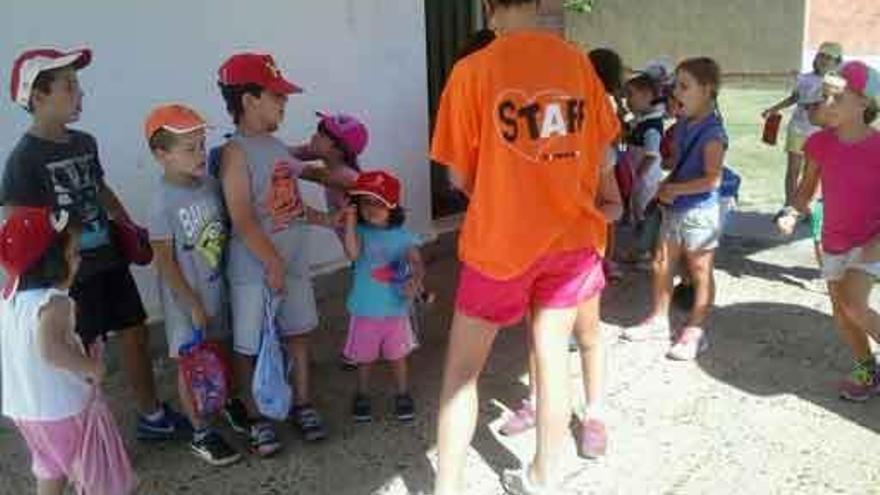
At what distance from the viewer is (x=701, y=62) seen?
182 inches

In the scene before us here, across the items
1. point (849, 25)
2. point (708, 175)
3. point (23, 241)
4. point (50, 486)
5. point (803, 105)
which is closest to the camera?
point (23, 241)

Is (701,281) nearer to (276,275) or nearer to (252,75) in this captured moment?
(276,275)

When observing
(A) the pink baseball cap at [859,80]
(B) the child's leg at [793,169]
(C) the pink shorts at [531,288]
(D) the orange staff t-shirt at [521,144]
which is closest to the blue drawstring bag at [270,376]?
(C) the pink shorts at [531,288]

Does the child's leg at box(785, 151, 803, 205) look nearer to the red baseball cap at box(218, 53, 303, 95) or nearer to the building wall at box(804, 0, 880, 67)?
the red baseball cap at box(218, 53, 303, 95)

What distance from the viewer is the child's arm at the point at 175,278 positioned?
12.0 ft

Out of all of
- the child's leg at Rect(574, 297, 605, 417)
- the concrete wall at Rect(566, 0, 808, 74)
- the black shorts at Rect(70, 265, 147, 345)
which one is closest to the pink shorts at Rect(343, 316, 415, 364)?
the child's leg at Rect(574, 297, 605, 417)

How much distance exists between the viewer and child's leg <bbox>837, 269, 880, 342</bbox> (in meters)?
4.14

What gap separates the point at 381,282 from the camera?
13.5 feet

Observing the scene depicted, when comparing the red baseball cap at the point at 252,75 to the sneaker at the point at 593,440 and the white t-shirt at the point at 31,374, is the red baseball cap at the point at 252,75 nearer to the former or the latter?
the white t-shirt at the point at 31,374

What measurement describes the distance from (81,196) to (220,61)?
5.62ft

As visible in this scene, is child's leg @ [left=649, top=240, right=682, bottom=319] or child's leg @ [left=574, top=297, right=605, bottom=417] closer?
child's leg @ [left=574, top=297, right=605, bottom=417]

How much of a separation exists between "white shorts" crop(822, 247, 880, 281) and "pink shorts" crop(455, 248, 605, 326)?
1.41 m

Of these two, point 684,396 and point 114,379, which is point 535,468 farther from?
point 114,379

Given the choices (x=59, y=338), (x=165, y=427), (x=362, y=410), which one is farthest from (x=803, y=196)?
(x=59, y=338)
